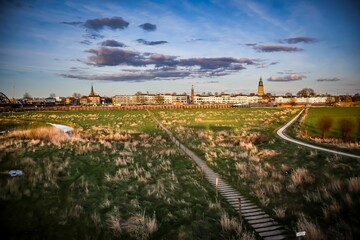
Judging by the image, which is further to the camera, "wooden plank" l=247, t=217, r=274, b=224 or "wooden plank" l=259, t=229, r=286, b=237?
"wooden plank" l=247, t=217, r=274, b=224

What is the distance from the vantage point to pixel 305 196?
53.4 ft

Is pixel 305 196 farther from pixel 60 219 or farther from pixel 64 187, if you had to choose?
pixel 64 187

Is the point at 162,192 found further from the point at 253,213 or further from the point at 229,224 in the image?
the point at 253,213

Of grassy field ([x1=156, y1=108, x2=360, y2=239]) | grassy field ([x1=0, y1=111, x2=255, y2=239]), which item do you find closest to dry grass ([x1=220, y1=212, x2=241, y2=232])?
grassy field ([x1=0, y1=111, x2=255, y2=239])

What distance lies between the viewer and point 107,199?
56.3 ft

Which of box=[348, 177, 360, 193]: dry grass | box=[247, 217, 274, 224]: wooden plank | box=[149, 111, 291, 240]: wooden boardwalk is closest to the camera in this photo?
box=[149, 111, 291, 240]: wooden boardwalk

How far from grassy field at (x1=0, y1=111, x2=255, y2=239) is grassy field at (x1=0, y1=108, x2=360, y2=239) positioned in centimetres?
5

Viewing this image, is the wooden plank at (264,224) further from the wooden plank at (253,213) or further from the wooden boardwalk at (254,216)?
the wooden plank at (253,213)

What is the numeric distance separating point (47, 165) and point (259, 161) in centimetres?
1891

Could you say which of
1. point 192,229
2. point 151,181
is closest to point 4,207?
point 151,181

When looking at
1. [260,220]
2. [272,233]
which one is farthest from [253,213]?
[272,233]

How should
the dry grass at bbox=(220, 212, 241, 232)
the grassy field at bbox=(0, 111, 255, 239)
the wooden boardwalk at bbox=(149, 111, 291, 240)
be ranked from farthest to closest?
the grassy field at bbox=(0, 111, 255, 239)
the dry grass at bbox=(220, 212, 241, 232)
the wooden boardwalk at bbox=(149, 111, 291, 240)

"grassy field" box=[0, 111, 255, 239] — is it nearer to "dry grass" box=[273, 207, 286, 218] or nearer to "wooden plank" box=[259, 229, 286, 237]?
"wooden plank" box=[259, 229, 286, 237]

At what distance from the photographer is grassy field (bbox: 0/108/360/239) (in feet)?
44.8
